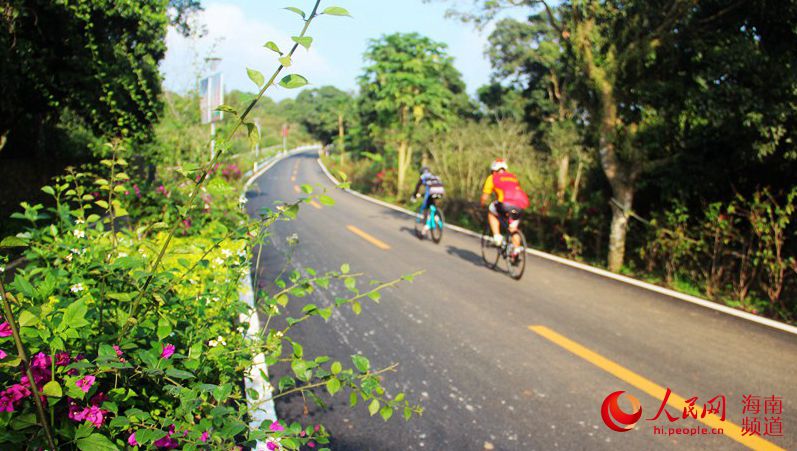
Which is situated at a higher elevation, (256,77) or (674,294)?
(256,77)

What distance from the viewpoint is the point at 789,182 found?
7.66 meters

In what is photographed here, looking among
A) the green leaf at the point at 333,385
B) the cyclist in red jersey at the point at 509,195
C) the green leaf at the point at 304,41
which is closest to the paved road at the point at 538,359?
the cyclist in red jersey at the point at 509,195

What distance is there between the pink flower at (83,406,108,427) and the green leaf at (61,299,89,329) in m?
0.29

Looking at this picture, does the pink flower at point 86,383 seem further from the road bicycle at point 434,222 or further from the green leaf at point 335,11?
the road bicycle at point 434,222

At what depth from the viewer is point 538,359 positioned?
5195mm

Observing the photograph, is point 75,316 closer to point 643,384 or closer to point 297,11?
point 297,11

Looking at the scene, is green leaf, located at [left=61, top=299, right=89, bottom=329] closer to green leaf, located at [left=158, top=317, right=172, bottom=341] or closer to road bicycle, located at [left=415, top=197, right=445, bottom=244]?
green leaf, located at [left=158, top=317, right=172, bottom=341]

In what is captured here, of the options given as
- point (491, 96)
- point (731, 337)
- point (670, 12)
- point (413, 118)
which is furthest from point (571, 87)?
point (491, 96)

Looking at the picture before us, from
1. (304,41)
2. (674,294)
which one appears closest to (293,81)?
(304,41)

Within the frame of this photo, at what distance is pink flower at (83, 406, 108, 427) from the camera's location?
5.49 feet

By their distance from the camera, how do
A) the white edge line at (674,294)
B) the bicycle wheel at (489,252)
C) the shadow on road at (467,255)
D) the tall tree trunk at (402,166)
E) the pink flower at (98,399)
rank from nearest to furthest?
the pink flower at (98,399)
the white edge line at (674,294)
the bicycle wheel at (489,252)
the shadow on road at (467,255)
the tall tree trunk at (402,166)

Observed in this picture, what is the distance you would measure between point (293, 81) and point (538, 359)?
447 cm

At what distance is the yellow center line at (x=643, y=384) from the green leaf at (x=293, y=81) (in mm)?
4096

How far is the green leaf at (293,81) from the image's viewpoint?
1521mm
